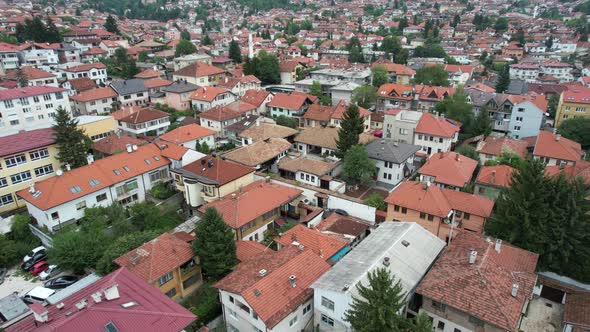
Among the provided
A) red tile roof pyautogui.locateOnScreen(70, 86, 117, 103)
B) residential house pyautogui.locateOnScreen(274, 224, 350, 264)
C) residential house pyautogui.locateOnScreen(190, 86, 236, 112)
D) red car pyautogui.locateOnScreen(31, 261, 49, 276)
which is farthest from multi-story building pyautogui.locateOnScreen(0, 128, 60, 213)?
residential house pyautogui.locateOnScreen(274, 224, 350, 264)

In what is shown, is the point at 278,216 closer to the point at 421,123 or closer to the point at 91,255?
the point at 91,255

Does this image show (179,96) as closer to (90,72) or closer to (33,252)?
(90,72)

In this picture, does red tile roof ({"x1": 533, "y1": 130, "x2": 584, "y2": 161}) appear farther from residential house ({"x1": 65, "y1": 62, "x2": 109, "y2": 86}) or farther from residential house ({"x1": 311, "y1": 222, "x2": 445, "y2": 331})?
residential house ({"x1": 65, "y1": 62, "x2": 109, "y2": 86})

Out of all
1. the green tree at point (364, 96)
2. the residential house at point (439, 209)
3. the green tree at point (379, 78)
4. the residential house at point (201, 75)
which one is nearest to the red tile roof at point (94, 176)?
the residential house at point (439, 209)

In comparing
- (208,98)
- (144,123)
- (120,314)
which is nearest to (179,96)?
(208,98)

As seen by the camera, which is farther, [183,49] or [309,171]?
[183,49]

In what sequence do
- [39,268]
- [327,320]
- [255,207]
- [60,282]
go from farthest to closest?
[255,207] → [39,268] → [60,282] → [327,320]

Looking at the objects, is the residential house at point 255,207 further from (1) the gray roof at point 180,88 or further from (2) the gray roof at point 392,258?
(1) the gray roof at point 180,88
